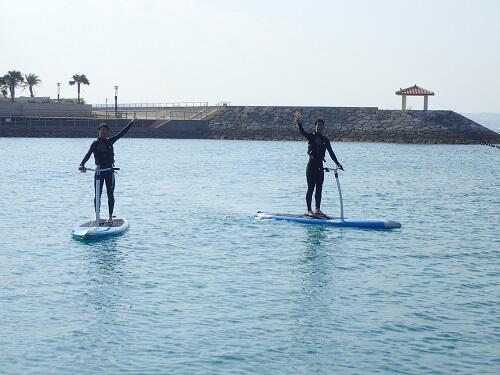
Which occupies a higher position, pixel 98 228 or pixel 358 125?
pixel 358 125

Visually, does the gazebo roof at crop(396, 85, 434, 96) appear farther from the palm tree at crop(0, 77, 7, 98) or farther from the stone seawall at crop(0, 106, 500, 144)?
the palm tree at crop(0, 77, 7, 98)

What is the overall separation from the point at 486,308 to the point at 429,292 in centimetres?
130

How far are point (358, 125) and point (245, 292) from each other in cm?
9322

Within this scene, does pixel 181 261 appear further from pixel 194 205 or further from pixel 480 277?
pixel 194 205

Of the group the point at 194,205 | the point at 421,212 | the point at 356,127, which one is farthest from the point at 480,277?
the point at 356,127

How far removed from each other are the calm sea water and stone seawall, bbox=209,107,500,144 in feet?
245

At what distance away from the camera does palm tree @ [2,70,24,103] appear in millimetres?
126500

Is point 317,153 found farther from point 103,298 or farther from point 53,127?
point 53,127

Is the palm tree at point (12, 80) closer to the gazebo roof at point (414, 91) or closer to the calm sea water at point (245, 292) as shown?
the gazebo roof at point (414, 91)

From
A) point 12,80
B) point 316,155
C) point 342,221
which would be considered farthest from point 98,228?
point 12,80

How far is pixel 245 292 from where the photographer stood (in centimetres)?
1448

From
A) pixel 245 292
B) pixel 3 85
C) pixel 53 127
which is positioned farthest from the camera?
pixel 3 85

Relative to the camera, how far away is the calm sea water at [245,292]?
1093cm

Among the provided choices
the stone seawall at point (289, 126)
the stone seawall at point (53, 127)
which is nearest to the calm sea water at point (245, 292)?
the stone seawall at point (53, 127)
